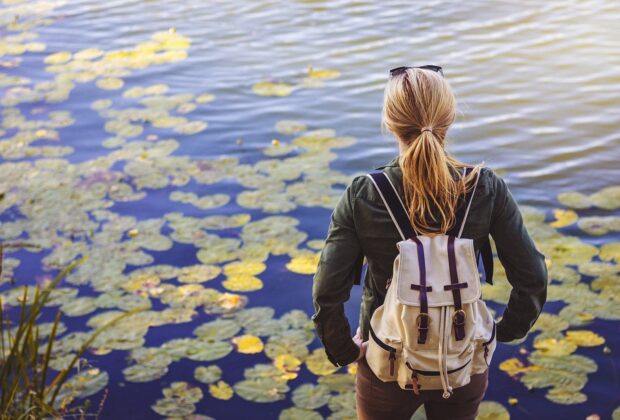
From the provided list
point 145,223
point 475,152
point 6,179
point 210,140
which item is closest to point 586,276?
point 475,152

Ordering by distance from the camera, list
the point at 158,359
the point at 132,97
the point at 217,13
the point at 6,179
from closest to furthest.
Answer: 1. the point at 158,359
2. the point at 6,179
3. the point at 132,97
4. the point at 217,13

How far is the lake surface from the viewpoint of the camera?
3197 millimetres

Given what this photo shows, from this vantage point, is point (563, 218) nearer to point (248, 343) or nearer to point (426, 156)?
point (248, 343)

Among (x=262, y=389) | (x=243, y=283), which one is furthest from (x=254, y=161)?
(x=262, y=389)

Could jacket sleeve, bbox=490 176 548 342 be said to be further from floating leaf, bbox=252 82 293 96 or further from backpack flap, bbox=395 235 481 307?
floating leaf, bbox=252 82 293 96

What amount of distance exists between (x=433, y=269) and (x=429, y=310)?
3.7 inches

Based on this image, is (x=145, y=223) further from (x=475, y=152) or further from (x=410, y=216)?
(x=410, y=216)

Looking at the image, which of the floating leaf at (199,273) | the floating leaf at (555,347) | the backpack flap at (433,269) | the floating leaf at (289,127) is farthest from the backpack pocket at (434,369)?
the floating leaf at (289,127)

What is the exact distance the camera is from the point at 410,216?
179 centimetres

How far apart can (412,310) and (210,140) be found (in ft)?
12.3

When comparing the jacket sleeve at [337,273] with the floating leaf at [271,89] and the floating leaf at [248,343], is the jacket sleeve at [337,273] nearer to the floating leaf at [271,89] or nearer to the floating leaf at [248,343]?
the floating leaf at [248,343]

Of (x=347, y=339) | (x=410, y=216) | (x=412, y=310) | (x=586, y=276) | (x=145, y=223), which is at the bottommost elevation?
(x=586, y=276)

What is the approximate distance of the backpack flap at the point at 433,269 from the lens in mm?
1784

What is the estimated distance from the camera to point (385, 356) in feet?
6.13
